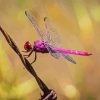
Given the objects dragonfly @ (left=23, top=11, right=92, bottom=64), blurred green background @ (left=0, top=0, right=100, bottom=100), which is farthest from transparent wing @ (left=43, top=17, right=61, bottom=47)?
blurred green background @ (left=0, top=0, right=100, bottom=100)

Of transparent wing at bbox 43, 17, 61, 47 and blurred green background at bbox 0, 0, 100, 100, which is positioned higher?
transparent wing at bbox 43, 17, 61, 47

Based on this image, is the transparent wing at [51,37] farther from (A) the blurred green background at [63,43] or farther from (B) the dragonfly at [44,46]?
(A) the blurred green background at [63,43]

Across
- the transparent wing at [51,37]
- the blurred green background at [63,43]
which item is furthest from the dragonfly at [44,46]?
the blurred green background at [63,43]

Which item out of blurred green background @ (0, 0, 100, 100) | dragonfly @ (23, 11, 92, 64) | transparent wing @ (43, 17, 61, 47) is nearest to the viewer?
dragonfly @ (23, 11, 92, 64)

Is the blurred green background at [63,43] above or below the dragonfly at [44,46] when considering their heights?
below

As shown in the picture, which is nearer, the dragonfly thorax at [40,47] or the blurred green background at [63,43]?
the dragonfly thorax at [40,47]

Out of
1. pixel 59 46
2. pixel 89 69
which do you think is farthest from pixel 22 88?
pixel 89 69

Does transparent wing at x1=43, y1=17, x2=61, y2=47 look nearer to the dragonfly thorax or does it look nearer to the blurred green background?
the dragonfly thorax

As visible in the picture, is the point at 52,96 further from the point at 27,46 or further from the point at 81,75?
the point at 81,75

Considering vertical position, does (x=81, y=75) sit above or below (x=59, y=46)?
below
